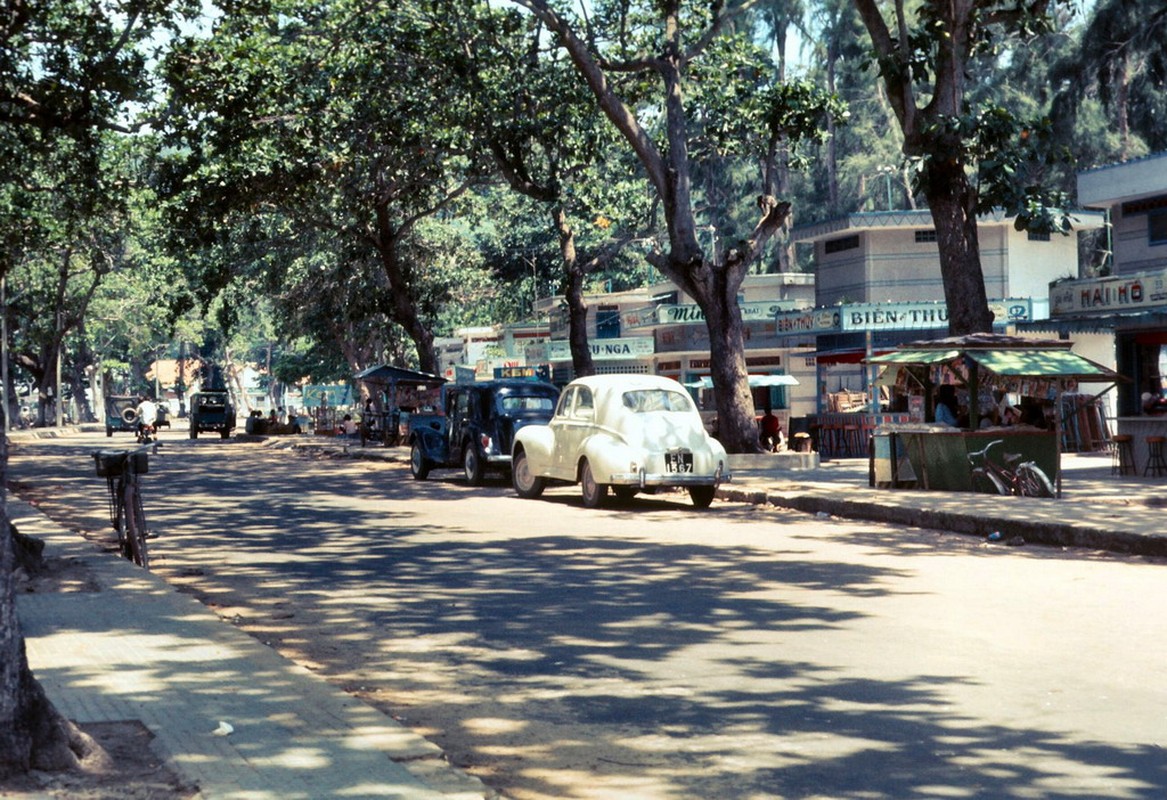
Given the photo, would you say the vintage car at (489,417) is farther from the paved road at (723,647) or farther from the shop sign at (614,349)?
the shop sign at (614,349)

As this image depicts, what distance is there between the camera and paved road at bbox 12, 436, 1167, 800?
20.9 feet

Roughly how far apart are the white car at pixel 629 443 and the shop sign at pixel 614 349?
3191 cm

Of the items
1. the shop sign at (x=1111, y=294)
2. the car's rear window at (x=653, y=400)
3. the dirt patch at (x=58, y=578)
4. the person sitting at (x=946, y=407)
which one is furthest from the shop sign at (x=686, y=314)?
the dirt patch at (x=58, y=578)

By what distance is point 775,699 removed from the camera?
766 cm

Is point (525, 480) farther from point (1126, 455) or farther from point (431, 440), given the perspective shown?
point (1126, 455)

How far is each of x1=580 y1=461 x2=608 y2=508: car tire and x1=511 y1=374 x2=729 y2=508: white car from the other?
0.01 meters

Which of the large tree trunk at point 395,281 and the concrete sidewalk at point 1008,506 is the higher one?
the large tree trunk at point 395,281

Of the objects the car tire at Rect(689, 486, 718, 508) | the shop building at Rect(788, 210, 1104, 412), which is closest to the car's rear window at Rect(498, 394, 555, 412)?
the car tire at Rect(689, 486, 718, 508)

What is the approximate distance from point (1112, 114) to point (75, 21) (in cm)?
4219

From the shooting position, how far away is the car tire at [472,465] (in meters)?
26.9

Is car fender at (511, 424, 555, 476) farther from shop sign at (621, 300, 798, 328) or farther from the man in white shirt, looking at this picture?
the man in white shirt

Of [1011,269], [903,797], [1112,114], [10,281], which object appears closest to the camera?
[903,797]

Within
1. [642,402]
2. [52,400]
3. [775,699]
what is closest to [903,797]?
[775,699]

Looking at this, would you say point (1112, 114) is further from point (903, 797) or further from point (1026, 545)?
point (903, 797)
